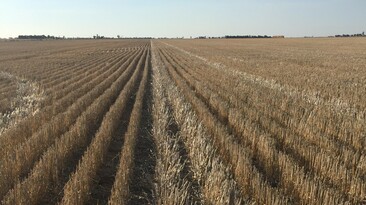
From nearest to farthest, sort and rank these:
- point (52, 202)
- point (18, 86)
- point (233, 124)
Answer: point (52, 202), point (233, 124), point (18, 86)

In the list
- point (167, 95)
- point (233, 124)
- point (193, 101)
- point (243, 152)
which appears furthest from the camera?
point (167, 95)

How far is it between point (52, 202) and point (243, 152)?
109 inches

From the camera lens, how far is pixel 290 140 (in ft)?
20.6

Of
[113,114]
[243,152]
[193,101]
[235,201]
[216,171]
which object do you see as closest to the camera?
[235,201]

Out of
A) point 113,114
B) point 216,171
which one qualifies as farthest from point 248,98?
point 216,171

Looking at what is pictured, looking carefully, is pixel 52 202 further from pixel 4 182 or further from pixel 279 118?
pixel 279 118

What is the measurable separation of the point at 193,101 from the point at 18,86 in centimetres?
796

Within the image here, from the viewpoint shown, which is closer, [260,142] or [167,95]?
[260,142]

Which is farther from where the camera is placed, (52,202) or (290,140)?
(290,140)

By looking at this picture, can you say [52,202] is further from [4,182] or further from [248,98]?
[248,98]

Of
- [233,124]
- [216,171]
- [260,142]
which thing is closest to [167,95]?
[233,124]

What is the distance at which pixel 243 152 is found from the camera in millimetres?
5582

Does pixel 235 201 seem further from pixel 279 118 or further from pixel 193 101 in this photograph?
pixel 193 101

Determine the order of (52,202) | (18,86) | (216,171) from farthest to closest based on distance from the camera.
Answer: (18,86) < (216,171) < (52,202)
